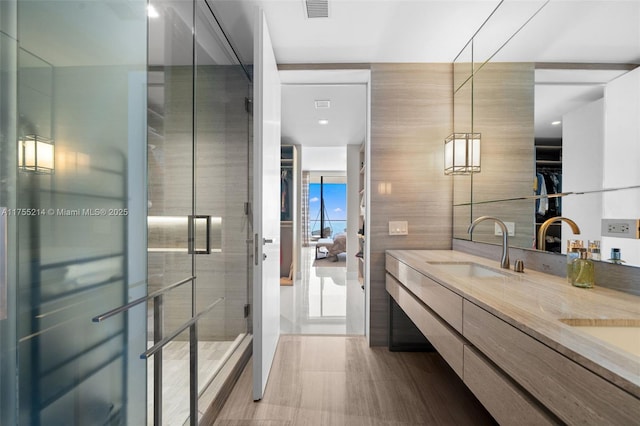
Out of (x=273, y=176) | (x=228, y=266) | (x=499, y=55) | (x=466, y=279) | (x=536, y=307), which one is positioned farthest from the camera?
(x=228, y=266)

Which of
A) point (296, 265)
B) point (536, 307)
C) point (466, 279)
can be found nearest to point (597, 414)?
point (536, 307)

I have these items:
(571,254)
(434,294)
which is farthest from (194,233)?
(571,254)

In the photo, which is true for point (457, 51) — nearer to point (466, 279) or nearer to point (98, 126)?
point (466, 279)

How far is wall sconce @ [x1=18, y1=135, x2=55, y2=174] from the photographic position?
0.71 meters

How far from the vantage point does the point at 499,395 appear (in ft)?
3.09

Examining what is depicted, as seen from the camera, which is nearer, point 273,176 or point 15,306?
point 15,306

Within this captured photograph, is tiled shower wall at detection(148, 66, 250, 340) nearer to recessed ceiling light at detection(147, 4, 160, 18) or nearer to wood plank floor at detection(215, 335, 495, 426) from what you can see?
recessed ceiling light at detection(147, 4, 160, 18)

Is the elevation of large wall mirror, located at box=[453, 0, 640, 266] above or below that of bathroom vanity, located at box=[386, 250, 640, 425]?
above

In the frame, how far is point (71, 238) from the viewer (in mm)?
838

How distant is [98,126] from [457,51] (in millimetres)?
2532

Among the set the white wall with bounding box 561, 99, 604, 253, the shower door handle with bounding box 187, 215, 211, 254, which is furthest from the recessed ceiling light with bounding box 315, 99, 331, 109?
the white wall with bounding box 561, 99, 604, 253

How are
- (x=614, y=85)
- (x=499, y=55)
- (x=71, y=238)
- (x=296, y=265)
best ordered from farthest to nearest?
(x=296, y=265) → (x=499, y=55) → (x=614, y=85) → (x=71, y=238)

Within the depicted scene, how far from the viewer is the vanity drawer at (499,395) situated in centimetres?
80

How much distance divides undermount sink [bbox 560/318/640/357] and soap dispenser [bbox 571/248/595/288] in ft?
1.35
